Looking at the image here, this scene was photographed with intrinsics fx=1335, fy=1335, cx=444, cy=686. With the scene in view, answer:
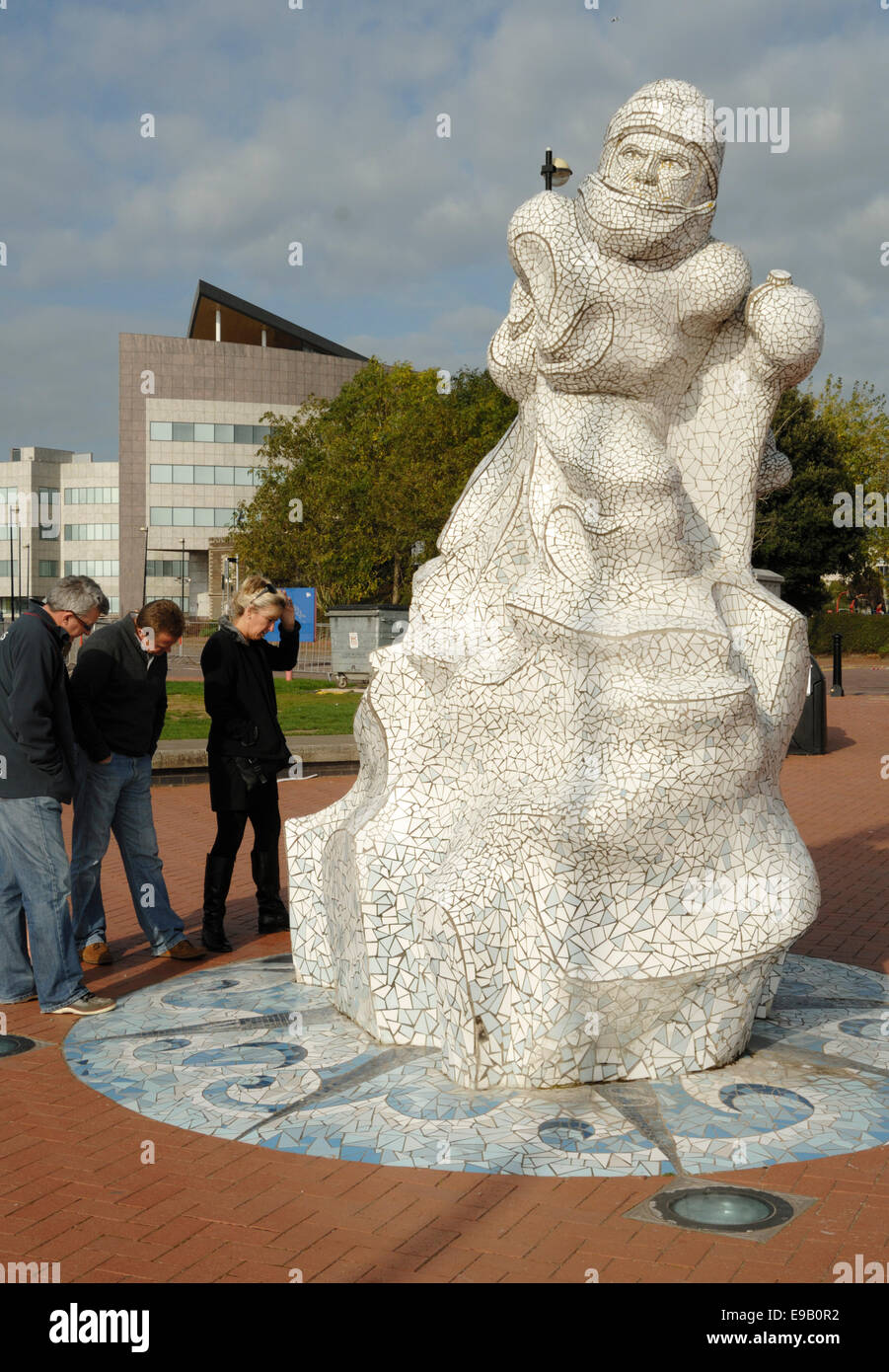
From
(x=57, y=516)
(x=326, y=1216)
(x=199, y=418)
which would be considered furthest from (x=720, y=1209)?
(x=57, y=516)

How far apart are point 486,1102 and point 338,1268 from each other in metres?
1.37

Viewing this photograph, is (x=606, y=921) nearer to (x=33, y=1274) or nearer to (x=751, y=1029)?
(x=751, y=1029)

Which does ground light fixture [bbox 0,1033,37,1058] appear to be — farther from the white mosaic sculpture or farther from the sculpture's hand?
the sculpture's hand

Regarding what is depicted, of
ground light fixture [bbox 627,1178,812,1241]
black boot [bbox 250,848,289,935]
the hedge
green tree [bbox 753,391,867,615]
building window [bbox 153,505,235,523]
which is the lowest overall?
ground light fixture [bbox 627,1178,812,1241]

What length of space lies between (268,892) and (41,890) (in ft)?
6.47

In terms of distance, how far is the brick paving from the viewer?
3764 millimetres

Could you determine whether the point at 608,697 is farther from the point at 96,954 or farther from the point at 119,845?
the point at 96,954

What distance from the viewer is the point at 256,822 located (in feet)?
25.2

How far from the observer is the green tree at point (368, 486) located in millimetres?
33219

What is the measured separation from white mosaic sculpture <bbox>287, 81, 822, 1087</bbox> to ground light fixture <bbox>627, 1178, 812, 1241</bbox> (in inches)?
38.8

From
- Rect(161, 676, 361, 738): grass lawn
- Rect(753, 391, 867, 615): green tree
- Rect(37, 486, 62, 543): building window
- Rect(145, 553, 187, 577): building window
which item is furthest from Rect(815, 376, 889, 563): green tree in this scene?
Rect(37, 486, 62, 543): building window

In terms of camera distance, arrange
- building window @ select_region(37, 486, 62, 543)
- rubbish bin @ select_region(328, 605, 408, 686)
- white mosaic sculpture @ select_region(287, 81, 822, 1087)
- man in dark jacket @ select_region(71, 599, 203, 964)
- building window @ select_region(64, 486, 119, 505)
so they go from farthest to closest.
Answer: building window @ select_region(37, 486, 62, 543), building window @ select_region(64, 486, 119, 505), rubbish bin @ select_region(328, 605, 408, 686), man in dark jacket @ select_region(71, 599, 203, 964), white mosaic sculpture @ select_region(287, 81, 822, 1087)
